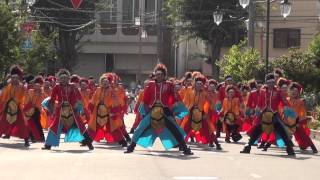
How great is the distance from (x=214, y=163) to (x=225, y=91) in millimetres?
8298

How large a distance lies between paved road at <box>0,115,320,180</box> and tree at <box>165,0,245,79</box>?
36.1 m

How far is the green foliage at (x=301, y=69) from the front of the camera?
34438 millimetres

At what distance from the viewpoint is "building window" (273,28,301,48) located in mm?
58406

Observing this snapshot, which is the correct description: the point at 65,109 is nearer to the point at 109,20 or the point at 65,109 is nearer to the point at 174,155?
the point at 174,155

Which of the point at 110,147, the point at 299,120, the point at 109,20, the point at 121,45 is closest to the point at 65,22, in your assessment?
the point at 109,20

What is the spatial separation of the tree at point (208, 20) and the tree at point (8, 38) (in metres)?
23.0

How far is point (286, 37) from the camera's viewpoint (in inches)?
2328

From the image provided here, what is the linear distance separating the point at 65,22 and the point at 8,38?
29299 mm

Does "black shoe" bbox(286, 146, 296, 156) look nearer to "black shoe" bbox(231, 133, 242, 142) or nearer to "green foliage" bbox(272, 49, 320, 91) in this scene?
"black shoe" bbox(231, 133, 242, 142)

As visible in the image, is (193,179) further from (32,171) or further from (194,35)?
(194,35)

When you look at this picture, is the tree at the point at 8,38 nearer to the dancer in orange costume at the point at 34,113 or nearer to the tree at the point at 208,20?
the dancer in orange costume at the point at 34,113

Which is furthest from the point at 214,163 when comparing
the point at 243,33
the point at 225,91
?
the point at 243,33

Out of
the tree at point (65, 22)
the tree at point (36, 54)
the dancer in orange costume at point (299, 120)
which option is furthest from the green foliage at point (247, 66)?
the tree at point (65, 22)

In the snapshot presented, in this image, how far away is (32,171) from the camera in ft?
42.7
